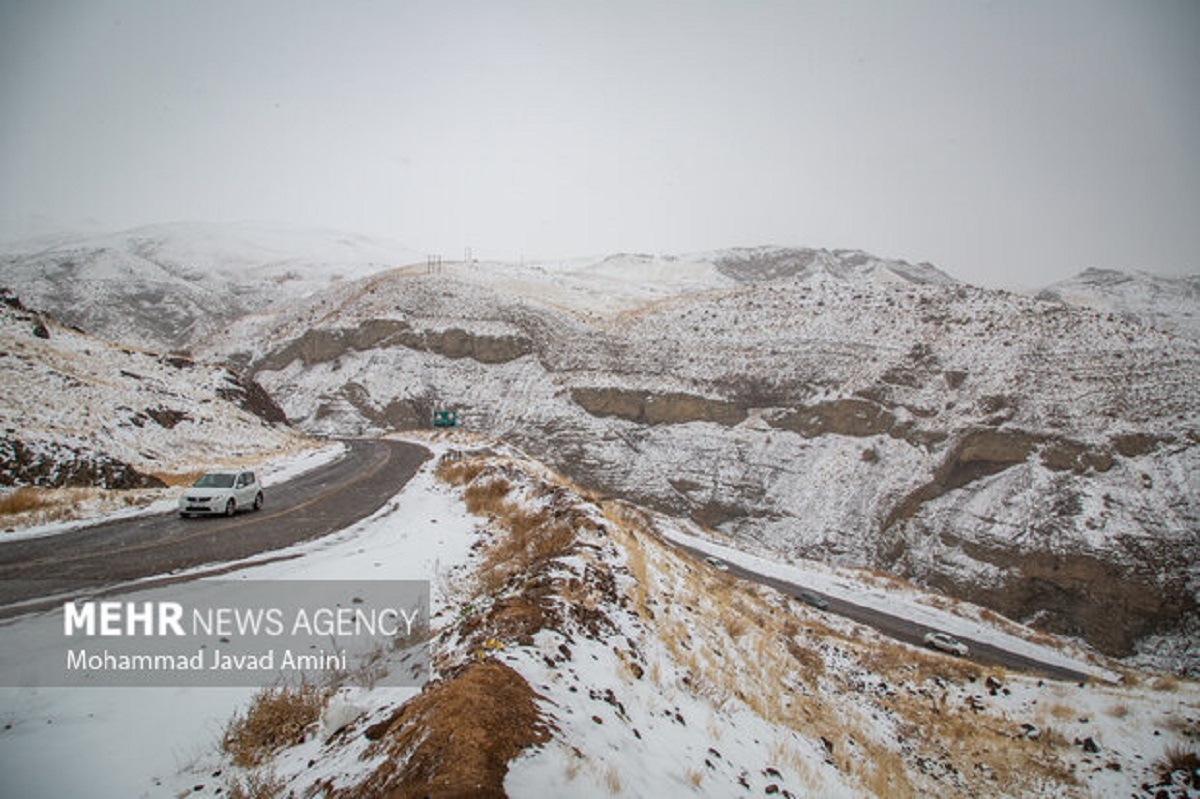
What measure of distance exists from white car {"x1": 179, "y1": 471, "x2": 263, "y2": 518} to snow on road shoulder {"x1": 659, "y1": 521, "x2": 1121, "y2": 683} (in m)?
26.3

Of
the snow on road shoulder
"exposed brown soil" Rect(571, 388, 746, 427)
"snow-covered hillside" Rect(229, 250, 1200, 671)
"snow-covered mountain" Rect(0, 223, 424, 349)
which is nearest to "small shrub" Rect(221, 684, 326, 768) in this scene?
the snow on road shoulder

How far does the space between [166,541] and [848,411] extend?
49.9m

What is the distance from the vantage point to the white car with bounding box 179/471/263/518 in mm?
13602

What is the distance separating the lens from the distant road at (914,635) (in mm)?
23203

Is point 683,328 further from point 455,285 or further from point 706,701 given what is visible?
point 706,701

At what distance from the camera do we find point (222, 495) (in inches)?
545

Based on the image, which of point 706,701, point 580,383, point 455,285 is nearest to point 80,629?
point 706,701

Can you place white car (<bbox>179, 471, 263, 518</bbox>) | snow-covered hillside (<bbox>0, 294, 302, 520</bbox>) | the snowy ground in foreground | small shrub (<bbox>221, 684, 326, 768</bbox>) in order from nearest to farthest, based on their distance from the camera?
the snowy ground in foreground → small shrub (<bbox>221, 684, 326, 768</bbox>) → white car (<bbox>179, 471, 263, 518</bbox>) → snow-covered hillside (<bbox>0, 294, 302, 520</bbox>)

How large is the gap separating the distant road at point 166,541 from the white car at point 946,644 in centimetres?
2305

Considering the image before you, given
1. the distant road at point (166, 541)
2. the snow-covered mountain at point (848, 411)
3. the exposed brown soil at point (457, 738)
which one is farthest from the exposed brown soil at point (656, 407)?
the exposed brown soil at point (457, 738)

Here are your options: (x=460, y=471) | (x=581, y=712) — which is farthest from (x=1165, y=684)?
(x=460, y=471)

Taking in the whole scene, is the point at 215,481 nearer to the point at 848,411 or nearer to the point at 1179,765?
the point at 1179,765

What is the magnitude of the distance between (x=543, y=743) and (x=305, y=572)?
7.12m

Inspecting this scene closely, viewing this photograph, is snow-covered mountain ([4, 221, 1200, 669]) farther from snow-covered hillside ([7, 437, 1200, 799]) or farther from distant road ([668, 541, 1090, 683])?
snow-covered hillside ([7, 437, 1200, 799])
